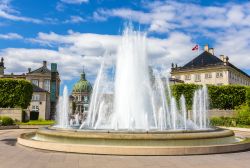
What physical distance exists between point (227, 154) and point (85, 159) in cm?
706

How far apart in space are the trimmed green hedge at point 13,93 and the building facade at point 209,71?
48.4 meters

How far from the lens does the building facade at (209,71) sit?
78.4 metres

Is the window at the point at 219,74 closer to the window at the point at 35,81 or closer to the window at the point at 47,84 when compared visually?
the window at the point at 47,84

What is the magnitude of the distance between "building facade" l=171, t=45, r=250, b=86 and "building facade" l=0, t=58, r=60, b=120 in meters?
35.1

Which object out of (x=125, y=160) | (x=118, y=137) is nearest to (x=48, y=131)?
(x=118, y=137)

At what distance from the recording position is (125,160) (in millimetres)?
12961

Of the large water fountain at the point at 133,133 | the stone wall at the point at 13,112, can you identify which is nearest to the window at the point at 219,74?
the stone wall at the point at 13,112

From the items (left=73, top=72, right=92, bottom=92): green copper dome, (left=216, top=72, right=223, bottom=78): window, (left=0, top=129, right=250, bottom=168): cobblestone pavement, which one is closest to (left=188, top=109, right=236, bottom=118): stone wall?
(left=216, top=72, right=223, bottom=78): window

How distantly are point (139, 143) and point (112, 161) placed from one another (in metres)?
2.52

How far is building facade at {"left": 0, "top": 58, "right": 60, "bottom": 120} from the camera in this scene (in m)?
74.1

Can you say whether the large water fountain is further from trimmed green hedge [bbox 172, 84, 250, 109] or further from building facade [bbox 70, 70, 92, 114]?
building facade [bbox 70, 70, 92, 114]

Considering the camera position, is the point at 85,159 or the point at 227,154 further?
the point at 227,154

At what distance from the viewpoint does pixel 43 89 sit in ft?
259

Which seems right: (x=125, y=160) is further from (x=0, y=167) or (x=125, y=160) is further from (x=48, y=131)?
(x=48, y=131)
